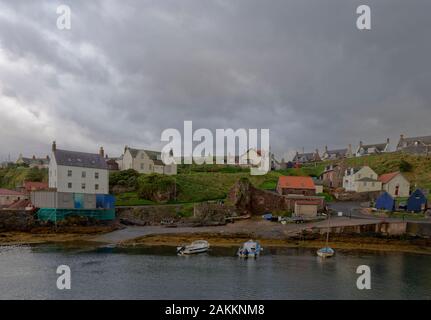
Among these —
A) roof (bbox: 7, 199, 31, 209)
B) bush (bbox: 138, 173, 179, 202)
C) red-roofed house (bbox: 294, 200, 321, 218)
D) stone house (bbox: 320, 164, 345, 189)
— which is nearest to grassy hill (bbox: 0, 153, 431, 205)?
bush (bbox: 138, 173, 179, 202)

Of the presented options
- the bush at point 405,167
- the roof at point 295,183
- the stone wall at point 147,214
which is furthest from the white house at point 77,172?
the bush at point 405,167

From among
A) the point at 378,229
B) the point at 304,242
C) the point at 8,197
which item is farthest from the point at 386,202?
the point at 8,197

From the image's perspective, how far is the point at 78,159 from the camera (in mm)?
67062

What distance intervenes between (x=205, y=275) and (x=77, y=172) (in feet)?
132

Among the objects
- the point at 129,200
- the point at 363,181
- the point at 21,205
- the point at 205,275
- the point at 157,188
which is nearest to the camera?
the point at 205,275

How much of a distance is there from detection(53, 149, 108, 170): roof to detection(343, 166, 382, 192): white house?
53.3 m

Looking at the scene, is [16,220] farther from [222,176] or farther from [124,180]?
[222,176]

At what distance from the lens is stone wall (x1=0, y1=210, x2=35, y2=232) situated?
5678 centimetres

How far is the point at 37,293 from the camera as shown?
28438 mm

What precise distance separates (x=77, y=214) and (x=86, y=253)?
18367 millimetres

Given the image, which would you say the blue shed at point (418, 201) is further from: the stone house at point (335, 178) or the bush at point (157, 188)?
the bush at point (157, 188)

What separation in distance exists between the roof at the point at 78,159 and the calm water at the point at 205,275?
70.3 ft

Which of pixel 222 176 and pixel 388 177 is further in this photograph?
pixel 222 176

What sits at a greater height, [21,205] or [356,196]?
[356,196]
